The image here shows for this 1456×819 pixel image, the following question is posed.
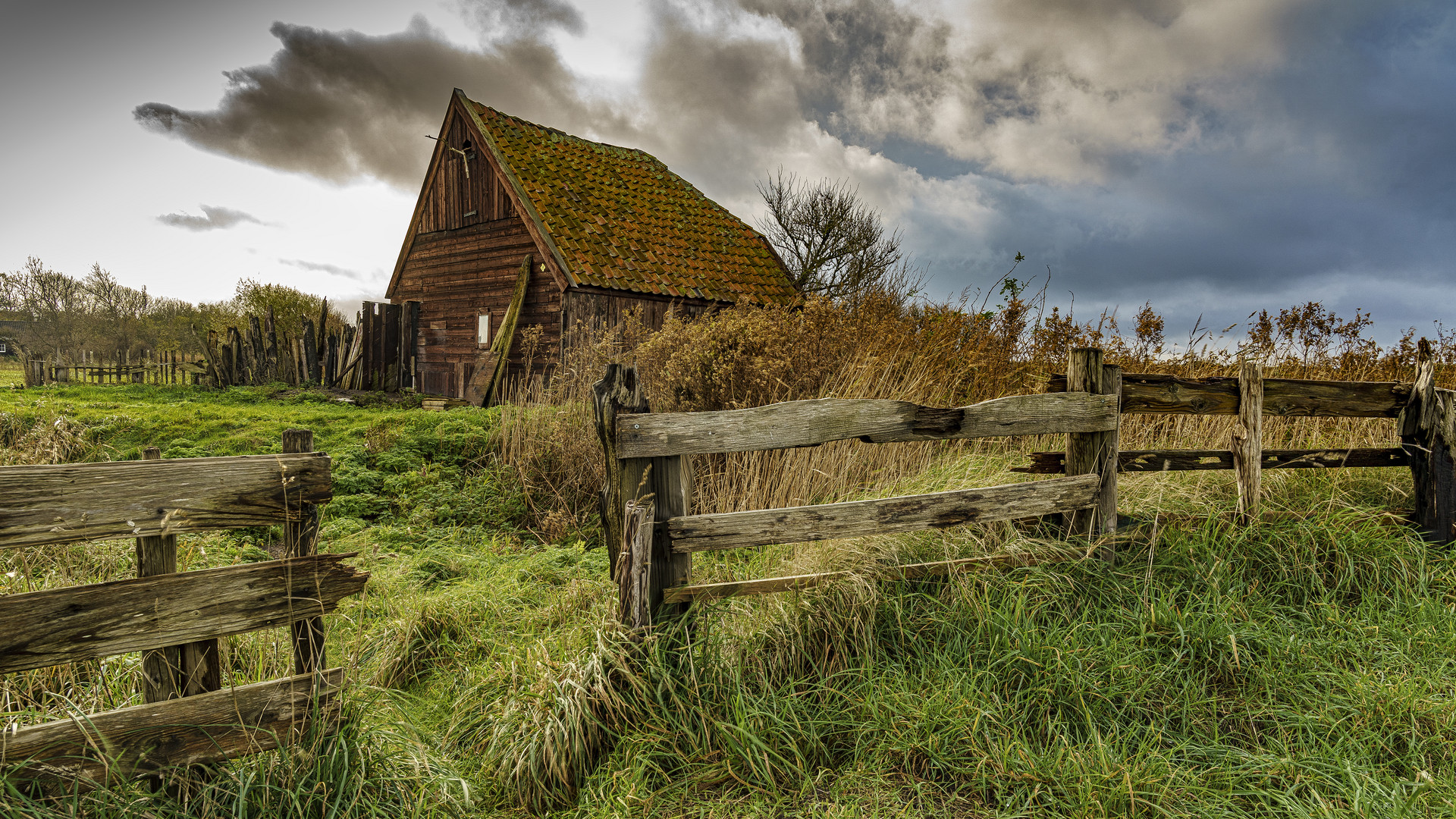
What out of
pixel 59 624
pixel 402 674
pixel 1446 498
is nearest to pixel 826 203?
pixel 1446 498

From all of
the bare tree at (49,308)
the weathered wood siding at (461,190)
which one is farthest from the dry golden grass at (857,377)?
the bare tree at (49,308)

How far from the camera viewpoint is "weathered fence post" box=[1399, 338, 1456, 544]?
5074 millimetres

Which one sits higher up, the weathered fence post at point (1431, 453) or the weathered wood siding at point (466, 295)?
the weathered wood siding at point (466, 295)

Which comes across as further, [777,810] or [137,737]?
[777,810]

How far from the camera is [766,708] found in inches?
121

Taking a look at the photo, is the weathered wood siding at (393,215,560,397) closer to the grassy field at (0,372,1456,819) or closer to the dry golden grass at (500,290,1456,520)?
the dry golden grass at (500,290,1456,520)

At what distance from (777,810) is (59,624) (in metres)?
2.50

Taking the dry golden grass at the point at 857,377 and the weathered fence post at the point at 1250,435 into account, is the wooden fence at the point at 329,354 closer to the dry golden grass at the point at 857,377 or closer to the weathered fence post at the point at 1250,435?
the dry golden grass at the point at 857,377

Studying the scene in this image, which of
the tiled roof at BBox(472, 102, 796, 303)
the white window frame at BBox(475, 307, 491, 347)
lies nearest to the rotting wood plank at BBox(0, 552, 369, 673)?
the tiled roof at BBox(472, 102, 796, 303)

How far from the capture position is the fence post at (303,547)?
2.68 m

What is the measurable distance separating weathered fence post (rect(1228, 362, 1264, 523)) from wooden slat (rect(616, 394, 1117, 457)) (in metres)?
1.22

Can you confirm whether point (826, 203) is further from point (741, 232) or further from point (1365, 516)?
point (1365, 516)

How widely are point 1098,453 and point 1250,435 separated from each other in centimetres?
137

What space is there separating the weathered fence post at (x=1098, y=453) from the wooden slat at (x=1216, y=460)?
0.15m
